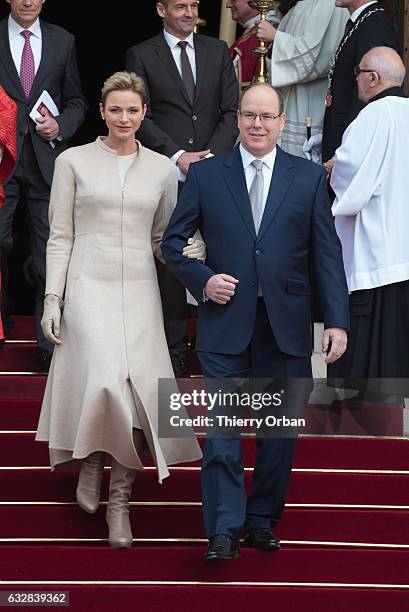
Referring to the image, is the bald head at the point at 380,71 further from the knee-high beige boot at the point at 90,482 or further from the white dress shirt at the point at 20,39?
the knee-high beige boot at the point at 90,482

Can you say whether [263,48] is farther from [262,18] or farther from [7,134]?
[7,134]

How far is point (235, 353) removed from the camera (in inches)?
239

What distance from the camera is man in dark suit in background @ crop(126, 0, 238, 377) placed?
315 inches

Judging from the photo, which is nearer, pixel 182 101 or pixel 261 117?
pixel 261 117

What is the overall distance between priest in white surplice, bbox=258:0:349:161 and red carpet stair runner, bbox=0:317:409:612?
85.7 inches

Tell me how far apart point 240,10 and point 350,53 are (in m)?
1.10

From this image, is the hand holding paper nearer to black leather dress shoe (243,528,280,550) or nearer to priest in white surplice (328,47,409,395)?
priest in white surplice (328,47,409,395)

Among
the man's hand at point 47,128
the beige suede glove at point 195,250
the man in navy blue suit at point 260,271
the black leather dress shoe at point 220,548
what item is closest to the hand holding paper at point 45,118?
the man's hand at point 47,128

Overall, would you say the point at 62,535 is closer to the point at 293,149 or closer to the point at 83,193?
the point at 83,193

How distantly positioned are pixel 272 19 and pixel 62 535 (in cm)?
380

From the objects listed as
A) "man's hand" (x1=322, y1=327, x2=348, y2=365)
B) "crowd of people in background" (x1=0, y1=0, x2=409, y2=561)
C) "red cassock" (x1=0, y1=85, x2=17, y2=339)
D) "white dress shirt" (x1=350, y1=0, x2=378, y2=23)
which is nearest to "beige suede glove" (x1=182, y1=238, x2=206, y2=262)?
"crowd of people in background" (x1=0, y1=0, x2=409, y2=561)

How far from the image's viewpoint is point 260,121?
6.17m

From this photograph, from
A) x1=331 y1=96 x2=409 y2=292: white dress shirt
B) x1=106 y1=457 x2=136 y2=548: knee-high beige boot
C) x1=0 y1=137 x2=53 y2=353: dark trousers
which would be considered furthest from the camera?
x1=0 y1=137 x2=53 y2=353: dark trousers

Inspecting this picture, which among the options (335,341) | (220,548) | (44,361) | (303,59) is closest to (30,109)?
(44,361)
